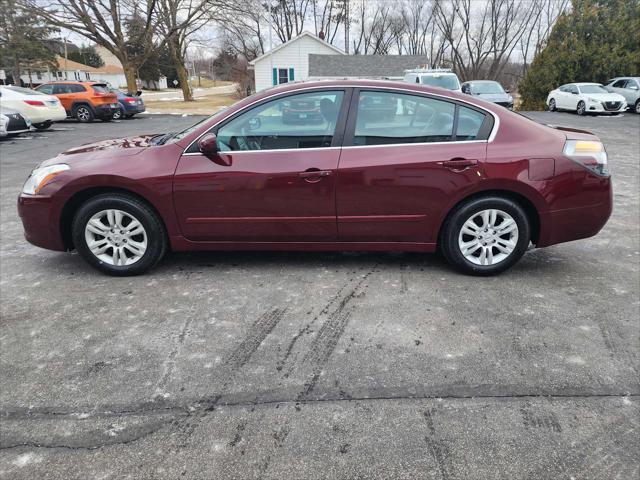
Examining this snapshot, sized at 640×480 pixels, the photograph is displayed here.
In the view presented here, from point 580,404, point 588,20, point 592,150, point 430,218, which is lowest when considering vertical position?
point 580,404

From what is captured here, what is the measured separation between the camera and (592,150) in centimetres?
393

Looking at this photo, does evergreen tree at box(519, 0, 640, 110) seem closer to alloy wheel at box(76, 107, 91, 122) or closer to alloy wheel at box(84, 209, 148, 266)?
alloy wheel at box(76, 107, 91, 122)

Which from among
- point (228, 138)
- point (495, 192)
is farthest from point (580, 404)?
point (228, 138)

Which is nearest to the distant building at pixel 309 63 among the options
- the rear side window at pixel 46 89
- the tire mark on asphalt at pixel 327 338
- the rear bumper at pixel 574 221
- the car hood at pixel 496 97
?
the car hood at pixel 496 97

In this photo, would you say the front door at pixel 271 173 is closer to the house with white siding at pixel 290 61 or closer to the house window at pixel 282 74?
the house with white siding at pixel 290 61

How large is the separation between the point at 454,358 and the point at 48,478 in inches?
83.9

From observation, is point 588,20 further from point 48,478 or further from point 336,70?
point 48,478

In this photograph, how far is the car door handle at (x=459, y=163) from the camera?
12.5ft

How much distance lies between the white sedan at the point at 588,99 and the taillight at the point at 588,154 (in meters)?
21.5

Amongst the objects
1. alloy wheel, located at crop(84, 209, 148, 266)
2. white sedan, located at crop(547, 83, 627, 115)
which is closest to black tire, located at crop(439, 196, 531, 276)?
alloy wheel, located at crop(84, 209, 148, 266)

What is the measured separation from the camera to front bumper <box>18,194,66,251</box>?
13.0 feet

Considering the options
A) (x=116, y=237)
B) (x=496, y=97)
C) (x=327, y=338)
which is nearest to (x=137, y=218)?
(x=116, y=237)

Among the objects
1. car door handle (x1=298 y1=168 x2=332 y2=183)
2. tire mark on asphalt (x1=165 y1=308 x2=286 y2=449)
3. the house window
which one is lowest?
tire mark on asphalt (x1=165 y1=308 x2=286 y2=449)

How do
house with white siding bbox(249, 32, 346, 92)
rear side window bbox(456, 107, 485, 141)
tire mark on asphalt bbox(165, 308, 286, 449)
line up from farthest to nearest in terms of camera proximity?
house with white siding bbox(249, 32, 346, 92)
rear side window bbox(456, 107, 485, 141)
tire mark on asphalt bbox(165, 308, 286, 449)
